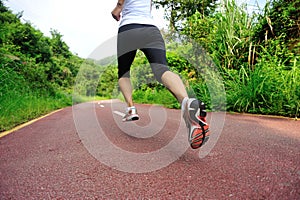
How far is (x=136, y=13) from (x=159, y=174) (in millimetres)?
1368

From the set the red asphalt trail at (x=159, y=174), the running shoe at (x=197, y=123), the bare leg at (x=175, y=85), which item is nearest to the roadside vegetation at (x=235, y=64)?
the red asphalt trail at (x=159, y=174)

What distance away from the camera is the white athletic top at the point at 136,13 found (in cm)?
215

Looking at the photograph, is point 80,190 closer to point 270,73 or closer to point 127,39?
point 127,39

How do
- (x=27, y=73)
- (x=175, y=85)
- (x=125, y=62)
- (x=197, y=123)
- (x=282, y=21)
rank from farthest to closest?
(x=27, y=73)
(x=282, y=21)
(x=125, y=62)
(x=175, y=85)
(x=197, y=123)

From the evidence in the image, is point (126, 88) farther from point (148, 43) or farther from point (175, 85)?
point (175, 85)

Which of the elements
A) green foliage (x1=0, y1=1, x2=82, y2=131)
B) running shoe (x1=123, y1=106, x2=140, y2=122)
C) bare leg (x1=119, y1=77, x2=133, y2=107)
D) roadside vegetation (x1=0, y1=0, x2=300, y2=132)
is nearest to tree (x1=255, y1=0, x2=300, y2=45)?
roadside vegetation (x1=0, y1=0, x2=300, y2=132)

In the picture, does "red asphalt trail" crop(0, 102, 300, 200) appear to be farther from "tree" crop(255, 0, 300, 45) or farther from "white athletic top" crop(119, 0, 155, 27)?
"tree" crop(255, 0, 300, 45)

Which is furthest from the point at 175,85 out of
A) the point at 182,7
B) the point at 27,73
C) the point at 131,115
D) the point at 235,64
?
the point at 182,7

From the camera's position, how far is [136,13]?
85.0 inches

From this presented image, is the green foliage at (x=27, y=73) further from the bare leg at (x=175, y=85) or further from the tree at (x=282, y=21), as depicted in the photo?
the tree at (x=282, y=21)

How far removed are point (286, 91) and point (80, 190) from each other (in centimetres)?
411

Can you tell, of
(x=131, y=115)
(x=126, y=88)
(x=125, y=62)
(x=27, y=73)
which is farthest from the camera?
(x=27, y=73)

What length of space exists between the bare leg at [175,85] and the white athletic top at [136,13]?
552 millimetres

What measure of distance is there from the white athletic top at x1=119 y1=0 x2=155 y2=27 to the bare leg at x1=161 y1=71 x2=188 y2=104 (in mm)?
552
